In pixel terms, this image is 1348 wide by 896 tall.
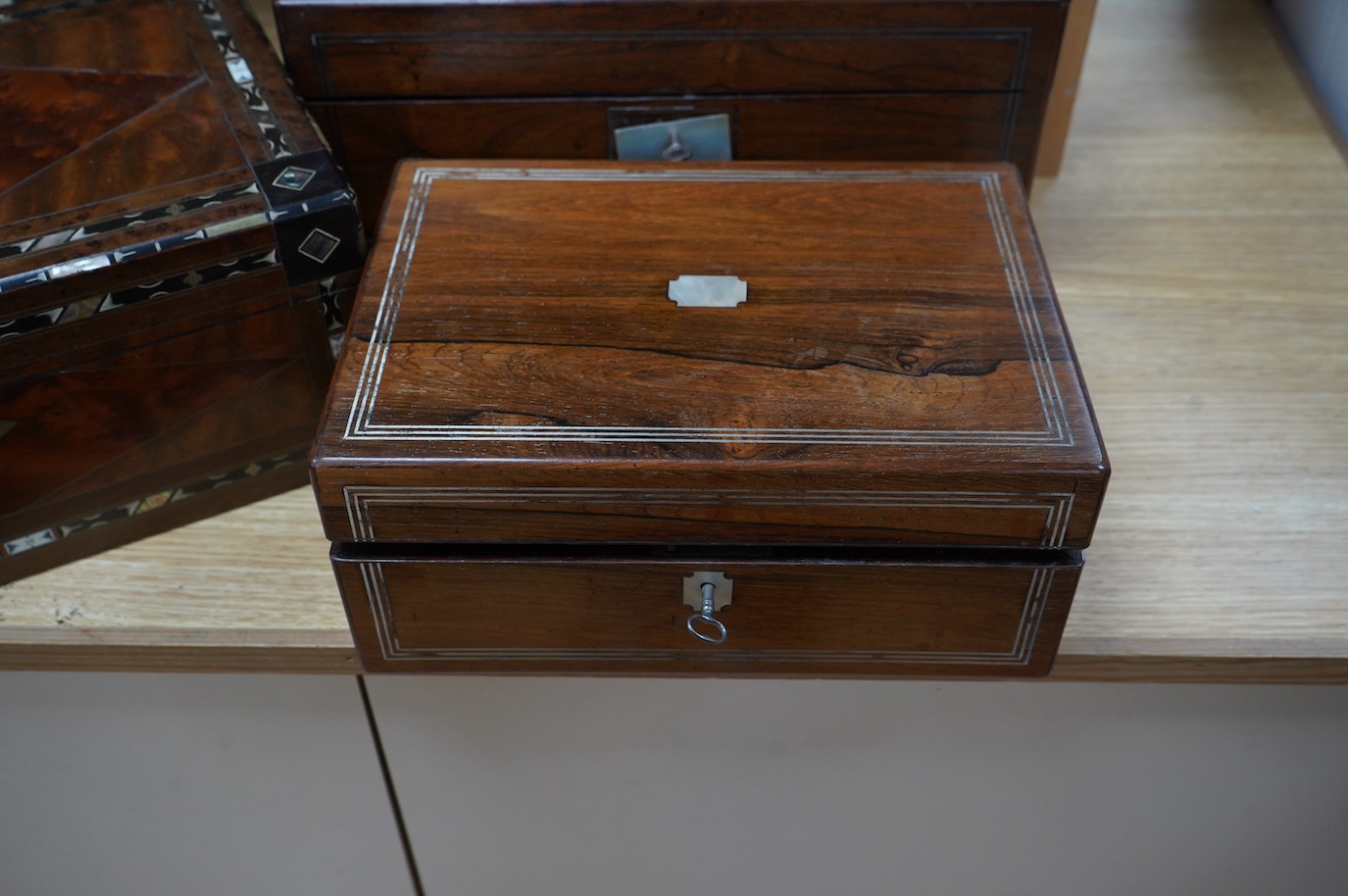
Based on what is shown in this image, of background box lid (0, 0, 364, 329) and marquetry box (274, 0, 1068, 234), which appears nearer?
background box lid (0, 0, 364, 329)

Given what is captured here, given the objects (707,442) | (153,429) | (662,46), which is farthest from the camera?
(662,46)

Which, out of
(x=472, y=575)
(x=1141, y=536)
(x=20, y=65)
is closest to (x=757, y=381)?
(x=472, y=575)

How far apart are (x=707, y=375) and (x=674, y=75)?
10.7 inches

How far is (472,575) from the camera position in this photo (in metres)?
0.65

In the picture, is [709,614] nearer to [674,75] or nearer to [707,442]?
[707,442]

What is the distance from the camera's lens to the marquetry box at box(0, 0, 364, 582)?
2.15 feet

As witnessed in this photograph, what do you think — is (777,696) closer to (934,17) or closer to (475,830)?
(475,830)

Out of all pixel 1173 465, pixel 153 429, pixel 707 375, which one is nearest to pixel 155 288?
pixel 153 429

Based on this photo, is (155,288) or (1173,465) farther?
(1173,465)

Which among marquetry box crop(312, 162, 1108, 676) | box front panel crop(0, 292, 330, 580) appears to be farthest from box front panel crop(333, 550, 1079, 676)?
box front panel crop(0, 292, 330, 580)

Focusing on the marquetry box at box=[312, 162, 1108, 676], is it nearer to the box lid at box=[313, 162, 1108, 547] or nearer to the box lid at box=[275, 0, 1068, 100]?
the box lid at box=[313, 162, 1108, 547]

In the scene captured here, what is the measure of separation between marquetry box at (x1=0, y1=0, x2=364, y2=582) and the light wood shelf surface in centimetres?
5

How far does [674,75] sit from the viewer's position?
2.71 ft

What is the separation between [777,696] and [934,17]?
0.43 m
